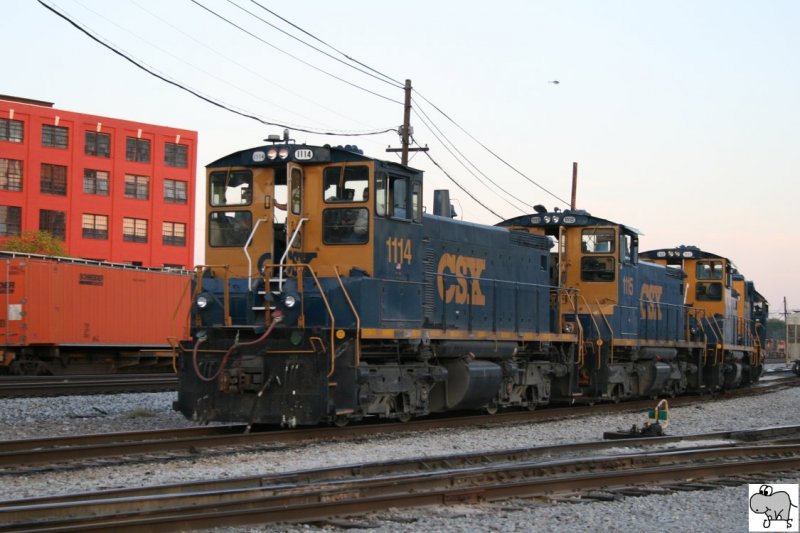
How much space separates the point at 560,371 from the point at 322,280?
24.3 ft

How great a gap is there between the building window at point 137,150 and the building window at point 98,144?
1199 millimetres

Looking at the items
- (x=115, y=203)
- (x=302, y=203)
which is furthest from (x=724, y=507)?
(x=115, y=203)

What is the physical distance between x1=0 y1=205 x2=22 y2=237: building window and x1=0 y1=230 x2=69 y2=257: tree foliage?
2522 mm

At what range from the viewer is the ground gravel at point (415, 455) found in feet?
27.2

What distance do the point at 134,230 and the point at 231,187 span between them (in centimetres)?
5041

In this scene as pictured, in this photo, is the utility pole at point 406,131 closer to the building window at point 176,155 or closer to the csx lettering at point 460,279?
the csx lettering at point 460,279

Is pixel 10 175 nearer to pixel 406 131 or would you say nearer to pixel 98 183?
pixel 98 183

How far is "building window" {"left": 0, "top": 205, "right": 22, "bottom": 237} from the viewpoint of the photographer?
58.8m

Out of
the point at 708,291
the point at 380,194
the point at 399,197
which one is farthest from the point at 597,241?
the point at 708,291

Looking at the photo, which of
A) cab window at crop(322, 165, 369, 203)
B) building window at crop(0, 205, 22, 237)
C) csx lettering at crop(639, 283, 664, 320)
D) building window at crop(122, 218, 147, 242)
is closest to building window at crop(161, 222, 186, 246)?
building window at crop(122, 218, 147, 242)

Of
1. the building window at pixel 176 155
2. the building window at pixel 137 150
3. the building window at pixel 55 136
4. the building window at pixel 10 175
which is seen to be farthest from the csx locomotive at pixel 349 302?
the building window at pixel 176 155

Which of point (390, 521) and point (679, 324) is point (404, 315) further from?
point (679, 324)

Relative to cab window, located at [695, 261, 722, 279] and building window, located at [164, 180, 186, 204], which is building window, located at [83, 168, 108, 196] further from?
cab window, located at [695, 261, 722, 279]

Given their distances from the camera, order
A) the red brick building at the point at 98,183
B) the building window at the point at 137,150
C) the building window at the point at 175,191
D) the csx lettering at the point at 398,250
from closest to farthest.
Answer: the csx lettering at the point at 398,250, the red brick building at the point at 98,183, the building window at the point at 137,150, the building window at the point at 175,191
